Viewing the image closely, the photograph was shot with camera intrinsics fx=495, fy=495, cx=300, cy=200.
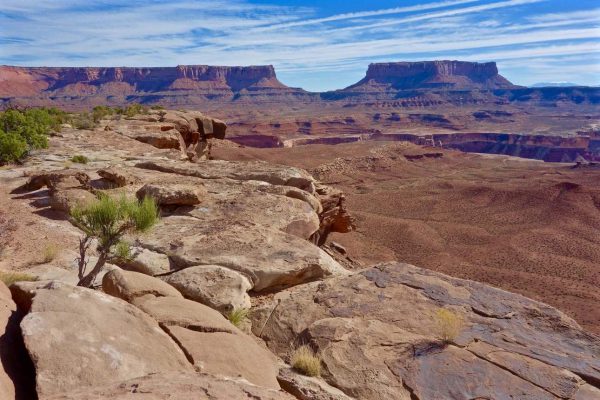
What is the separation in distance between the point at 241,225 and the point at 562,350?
6.41 metres

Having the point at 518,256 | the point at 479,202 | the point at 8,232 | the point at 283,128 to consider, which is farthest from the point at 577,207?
the point at 283,128

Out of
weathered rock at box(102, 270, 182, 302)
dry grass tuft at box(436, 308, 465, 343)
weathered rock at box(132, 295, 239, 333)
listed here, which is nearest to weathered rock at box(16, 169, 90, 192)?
weathered rock at box(102, 270, 182, 302)

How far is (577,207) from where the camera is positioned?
46469mm

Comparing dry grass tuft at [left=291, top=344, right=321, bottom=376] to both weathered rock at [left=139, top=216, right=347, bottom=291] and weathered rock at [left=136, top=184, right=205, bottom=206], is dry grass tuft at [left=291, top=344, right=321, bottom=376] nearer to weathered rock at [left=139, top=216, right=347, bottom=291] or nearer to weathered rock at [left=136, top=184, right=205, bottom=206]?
weathered rock at [left=139, top=216, right=347, bottom=291]

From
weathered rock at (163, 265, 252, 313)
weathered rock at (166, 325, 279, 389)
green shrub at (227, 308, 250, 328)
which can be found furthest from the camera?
weathered rock at (163, 265, 252, 313)

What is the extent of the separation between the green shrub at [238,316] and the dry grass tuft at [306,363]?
4.60ft

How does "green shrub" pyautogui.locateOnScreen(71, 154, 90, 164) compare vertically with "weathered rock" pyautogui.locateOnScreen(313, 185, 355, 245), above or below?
above

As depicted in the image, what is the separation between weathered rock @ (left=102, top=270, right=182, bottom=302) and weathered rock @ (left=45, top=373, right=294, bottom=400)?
2.67m

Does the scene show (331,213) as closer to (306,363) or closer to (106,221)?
(106,221)

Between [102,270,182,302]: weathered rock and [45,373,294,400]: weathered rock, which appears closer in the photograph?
[45,373,294,400]: weathered rock

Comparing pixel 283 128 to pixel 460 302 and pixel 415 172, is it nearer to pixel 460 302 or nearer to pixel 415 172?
pixel 415 172

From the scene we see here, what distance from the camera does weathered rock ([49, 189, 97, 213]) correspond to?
1211cm

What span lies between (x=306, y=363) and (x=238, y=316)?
5.86 feet

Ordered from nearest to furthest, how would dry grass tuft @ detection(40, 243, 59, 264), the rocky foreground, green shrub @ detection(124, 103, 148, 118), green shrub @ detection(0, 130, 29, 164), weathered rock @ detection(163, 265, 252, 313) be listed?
the rocky foreground → weathered rock @ detection(163, 265, 252, 313) → dry grass tuft @ detection(40, 243, 59, 264) → green shrub @ detection(0, 130, 29, 164) → green shrub @ detection(124, 103, 148, 118)
